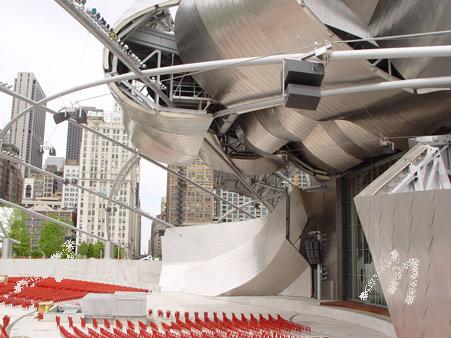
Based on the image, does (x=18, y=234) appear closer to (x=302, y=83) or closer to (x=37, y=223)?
(x=37, y=223)

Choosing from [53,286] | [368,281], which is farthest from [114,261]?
→ [368,281]

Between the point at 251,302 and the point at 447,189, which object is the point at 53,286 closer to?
the point at 251,302

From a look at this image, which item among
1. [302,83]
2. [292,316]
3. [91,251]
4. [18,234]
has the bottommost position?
[292,316]

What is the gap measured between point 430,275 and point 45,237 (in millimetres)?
81562

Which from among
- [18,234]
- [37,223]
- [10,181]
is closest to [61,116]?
[18,234]

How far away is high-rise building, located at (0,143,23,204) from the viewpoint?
13262 centimetres

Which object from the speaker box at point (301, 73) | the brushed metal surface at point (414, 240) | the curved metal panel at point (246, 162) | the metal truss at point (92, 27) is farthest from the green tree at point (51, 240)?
the speaker box at point (301, 73)

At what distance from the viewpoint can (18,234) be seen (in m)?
80.8

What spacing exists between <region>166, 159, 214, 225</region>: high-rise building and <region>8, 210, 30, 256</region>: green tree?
147ft

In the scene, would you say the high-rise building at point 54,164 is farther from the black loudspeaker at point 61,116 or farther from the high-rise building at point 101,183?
the black loudspeaker at point 61,116

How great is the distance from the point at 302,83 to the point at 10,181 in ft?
479

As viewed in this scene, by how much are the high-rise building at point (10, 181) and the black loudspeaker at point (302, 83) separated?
128 m

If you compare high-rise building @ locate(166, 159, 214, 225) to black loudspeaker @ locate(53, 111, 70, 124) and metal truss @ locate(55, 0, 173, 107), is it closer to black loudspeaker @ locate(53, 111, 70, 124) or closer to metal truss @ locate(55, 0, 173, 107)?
black loudspeaker @ locate(53, 111, 70, 124)

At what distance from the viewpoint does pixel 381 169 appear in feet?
90.2
